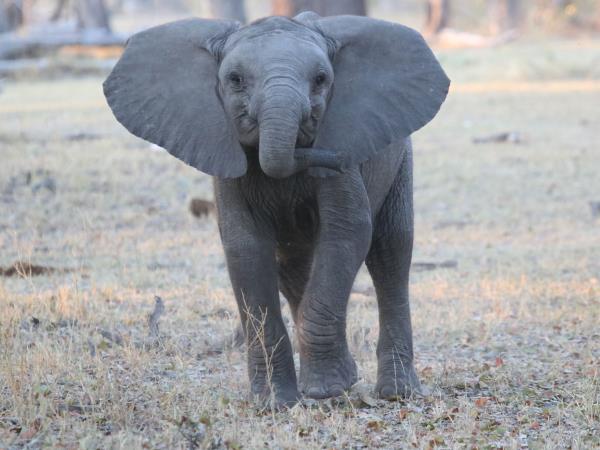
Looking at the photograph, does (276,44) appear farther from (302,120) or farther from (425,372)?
(425,372)

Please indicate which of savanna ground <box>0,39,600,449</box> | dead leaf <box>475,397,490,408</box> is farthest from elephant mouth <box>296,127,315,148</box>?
Answer: dead leaf <box>475,397,490,408</box>

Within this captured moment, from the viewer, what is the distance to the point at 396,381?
6.02 metres

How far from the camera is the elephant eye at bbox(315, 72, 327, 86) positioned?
5.31 m

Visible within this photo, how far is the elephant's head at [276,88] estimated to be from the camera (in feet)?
17.0

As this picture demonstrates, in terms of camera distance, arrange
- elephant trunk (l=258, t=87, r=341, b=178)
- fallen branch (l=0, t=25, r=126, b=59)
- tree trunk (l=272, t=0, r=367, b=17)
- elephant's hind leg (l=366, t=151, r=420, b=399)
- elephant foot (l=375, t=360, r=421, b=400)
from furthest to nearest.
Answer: fallen branch (l=0, t=25, r=126, b=59), tree trunk (l=272, t=0, r=367, b=17), elephant's hind leg (l=366, t=151, r=420, b=399), elephant foot (l=375, t=360, r=421, b=400), elephant trunk (l=258, t=87, r=341, b=178)

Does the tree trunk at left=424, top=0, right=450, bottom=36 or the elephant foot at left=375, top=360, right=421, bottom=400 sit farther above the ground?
the elephant foot at left=375, top=360, right=421, bottom=400

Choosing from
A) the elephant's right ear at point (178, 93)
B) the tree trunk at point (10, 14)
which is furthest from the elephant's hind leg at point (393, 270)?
the tree trunk at point (10, 14)

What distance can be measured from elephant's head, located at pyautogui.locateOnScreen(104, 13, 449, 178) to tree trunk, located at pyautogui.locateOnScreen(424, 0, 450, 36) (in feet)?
119

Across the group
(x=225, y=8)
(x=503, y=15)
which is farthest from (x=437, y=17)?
(x=225, y=8)

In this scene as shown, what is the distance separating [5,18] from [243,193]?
1137 inches

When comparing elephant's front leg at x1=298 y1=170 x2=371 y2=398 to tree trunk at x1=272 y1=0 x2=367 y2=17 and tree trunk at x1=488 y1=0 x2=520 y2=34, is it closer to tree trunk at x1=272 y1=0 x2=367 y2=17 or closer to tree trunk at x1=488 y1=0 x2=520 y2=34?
tree trunk at x1=272 y1=0 x2=367 y2=17

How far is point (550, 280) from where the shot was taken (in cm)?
912

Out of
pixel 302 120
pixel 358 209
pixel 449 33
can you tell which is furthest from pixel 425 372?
pixel 449 33

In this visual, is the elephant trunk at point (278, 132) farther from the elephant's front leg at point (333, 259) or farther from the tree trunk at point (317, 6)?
the tree trunk at point (317, 6)
